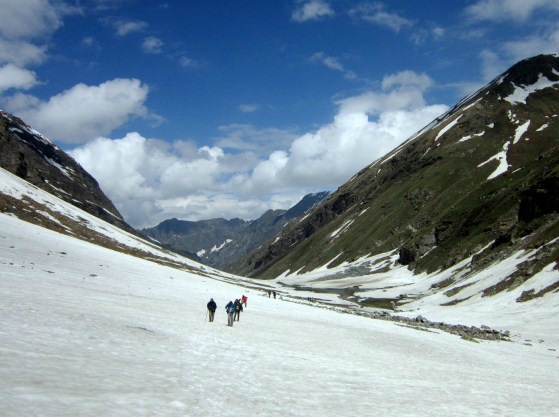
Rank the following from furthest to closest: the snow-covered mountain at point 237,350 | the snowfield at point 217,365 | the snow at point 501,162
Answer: the snow at point 501,162, the snow-covered mountain at point 237,350, the snowfield at point 217,365

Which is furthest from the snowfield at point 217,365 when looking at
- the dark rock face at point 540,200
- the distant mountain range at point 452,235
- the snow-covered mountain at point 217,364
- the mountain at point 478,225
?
the dark rock face at point 540,200

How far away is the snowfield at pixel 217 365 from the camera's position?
10336 millimetres

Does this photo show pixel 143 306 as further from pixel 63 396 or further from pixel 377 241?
pixel 377 241

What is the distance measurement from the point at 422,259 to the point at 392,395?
407 feet

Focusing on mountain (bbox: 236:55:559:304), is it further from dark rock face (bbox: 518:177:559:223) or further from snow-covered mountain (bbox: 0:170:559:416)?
snow-covered mountain (bbox: 0:170:559:416)

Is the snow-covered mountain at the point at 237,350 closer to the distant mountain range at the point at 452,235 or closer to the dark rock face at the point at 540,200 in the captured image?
the distant mountain range at the point at 452,235

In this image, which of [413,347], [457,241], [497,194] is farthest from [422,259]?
[413,347]

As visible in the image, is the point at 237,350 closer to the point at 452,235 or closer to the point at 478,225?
the point at 478,225

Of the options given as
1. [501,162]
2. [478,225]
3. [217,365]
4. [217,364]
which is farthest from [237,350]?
[501,162]

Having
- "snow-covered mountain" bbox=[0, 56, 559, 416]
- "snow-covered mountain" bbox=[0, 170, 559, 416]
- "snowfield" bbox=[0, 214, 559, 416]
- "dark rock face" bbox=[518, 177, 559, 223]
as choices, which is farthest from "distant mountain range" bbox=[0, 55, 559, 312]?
"snowfield" bbox=[0, 214, 559, 416]

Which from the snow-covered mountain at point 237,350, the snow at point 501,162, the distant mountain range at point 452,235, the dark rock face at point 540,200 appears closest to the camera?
the snow-covered mountain at point 237,350

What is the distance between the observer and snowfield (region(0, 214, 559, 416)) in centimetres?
1034

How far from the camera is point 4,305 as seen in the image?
19.2 m

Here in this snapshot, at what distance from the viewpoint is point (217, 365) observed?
1591cm
